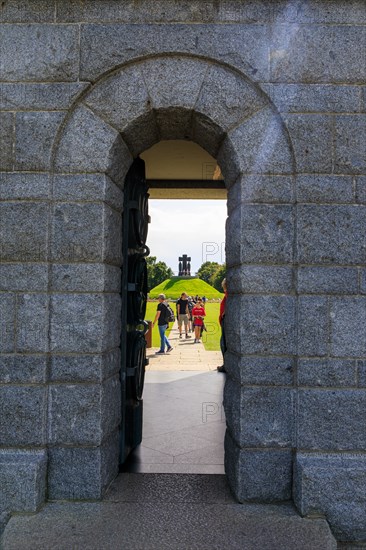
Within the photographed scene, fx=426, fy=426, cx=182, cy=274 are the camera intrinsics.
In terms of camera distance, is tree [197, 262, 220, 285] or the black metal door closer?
the black metal door

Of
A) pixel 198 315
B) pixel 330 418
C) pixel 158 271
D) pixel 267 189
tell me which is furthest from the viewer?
pixel 158 271

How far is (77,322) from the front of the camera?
351cm

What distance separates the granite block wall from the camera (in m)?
3.46

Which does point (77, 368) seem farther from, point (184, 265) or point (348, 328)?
point (184, 265)

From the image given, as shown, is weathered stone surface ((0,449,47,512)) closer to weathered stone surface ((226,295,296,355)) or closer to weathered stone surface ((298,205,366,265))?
weathered stone surface ((226,295,296,355))

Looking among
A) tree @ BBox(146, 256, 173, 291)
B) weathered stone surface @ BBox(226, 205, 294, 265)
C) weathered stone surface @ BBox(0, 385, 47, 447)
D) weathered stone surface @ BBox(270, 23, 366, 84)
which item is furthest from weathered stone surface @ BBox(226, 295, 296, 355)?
tree @ BBox(146, 256, 173, 291)

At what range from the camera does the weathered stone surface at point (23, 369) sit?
11.4 ft

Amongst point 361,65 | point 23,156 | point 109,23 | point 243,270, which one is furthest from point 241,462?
point 109,23

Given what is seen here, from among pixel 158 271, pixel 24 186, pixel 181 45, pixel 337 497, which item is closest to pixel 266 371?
pixel 337 497

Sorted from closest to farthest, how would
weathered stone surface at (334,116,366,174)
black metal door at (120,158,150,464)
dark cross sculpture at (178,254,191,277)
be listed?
weathered stone surface at (334,116,366,174) < black metal door at (120,158,150,464) < dark cross sculpture at (178,254,191,277)

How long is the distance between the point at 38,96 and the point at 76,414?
2.67 m

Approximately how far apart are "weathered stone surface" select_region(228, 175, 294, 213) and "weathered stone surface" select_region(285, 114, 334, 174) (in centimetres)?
17

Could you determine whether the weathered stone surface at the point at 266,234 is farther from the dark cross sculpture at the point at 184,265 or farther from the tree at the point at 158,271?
the tree at the point at 158,271

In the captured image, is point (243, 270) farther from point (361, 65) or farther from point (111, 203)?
point (361, 65)
